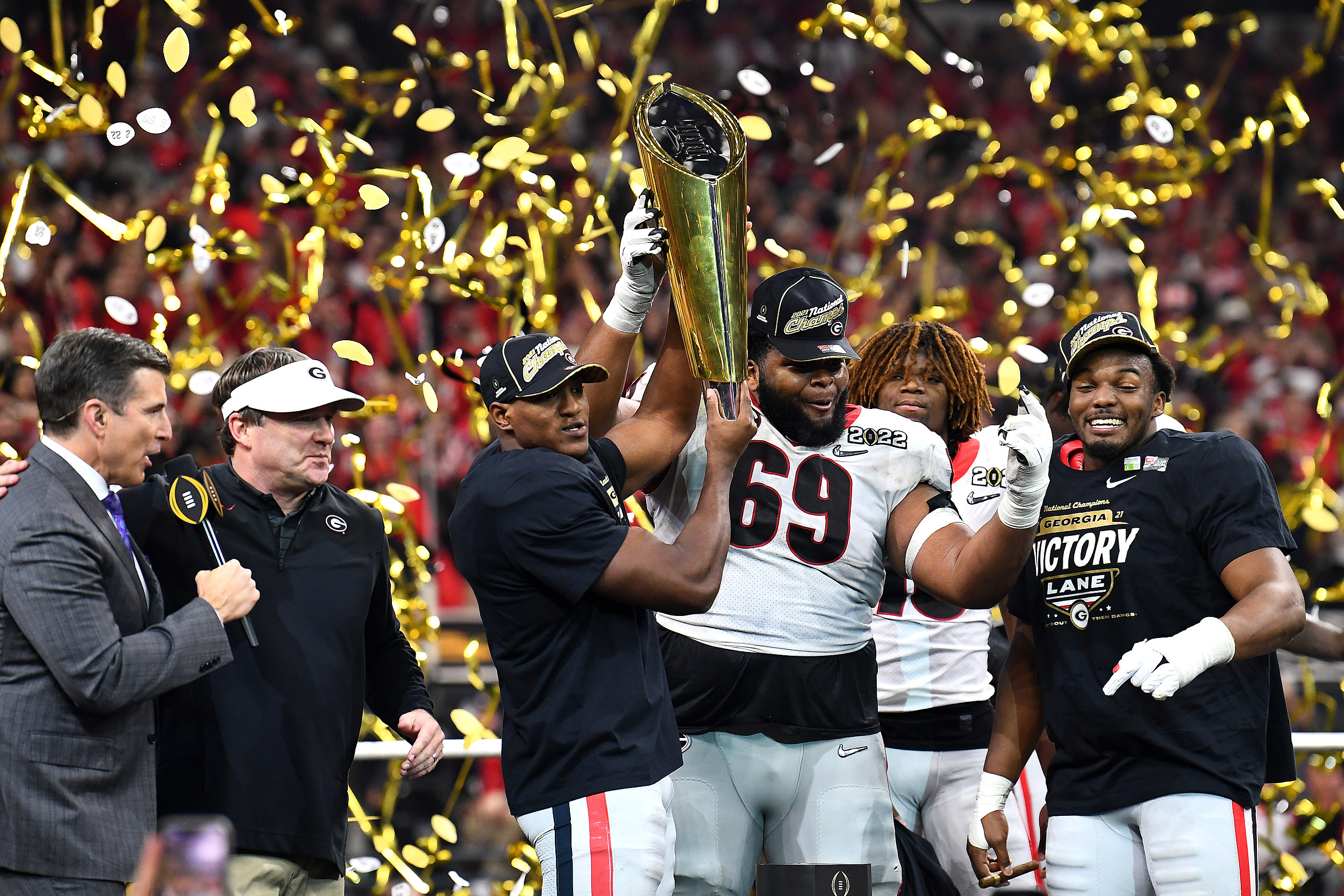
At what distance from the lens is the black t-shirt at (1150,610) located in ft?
9.04

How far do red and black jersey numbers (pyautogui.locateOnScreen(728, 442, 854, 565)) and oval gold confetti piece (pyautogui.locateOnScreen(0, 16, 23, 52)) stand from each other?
9.24 feet

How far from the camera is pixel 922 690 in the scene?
3.54 m

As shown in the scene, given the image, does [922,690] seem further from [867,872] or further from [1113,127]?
[1113,127]

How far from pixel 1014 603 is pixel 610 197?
360 cm

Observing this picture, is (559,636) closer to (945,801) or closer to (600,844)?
(600,844)

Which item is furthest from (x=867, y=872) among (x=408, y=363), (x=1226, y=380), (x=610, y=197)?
(x=1226, y=380)

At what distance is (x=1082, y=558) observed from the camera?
9.48 ft

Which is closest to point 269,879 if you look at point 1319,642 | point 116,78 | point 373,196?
point 373,196

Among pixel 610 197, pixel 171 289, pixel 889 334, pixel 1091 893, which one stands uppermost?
pixel 610 197

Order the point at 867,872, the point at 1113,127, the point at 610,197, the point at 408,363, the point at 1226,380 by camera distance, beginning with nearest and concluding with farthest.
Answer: the point at 867,872 < the point at 408,363 < the point at 610,197 < the point at 1226,380 < the point at 1113,127

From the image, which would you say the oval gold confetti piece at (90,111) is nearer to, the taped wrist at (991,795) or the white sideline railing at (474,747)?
the white sideline railing at (474,747)

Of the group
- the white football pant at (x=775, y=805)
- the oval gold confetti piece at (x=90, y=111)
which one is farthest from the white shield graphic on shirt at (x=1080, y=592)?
the oval gold confetti piece at (x=90, y=111)

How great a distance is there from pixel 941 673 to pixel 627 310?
1.31m

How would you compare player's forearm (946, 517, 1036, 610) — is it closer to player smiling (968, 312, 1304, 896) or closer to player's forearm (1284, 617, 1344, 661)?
player smiling (968, 312, 1304, 896)
